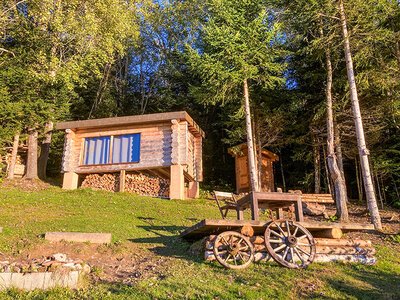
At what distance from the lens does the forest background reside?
53.2 feet

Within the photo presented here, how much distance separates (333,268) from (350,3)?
12.1 meters

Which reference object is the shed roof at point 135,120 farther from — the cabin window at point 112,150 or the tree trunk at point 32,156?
the tree trunk at point 32,156

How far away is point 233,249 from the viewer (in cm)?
802

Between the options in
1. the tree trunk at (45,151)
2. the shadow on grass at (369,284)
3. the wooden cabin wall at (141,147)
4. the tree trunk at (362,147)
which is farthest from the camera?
the tree trunk at (45,151)

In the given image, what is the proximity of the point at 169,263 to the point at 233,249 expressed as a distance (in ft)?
4.86

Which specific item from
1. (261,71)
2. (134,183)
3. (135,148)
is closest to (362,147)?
(261,71)

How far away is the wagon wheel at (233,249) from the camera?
26.1ft

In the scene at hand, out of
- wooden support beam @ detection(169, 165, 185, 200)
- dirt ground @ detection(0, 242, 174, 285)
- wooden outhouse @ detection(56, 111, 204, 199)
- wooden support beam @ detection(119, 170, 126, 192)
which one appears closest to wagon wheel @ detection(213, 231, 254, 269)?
dirt ground @ detection(0, 242, 174, 285)

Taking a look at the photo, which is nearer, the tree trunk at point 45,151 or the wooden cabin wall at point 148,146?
the wooden cabin wall at point 148,146

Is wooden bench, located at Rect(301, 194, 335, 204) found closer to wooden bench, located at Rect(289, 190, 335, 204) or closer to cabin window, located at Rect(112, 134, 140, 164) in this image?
wooden bench, located at Rect(289, 190, 335, 204)

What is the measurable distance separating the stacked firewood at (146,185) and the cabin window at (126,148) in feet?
3.14

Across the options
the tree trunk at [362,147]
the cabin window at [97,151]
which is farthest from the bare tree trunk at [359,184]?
the cabin window at [97,151]

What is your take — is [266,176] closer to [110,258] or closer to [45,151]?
[45,151]

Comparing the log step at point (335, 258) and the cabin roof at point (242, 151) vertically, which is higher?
the cabin roof at point (242, 151)
